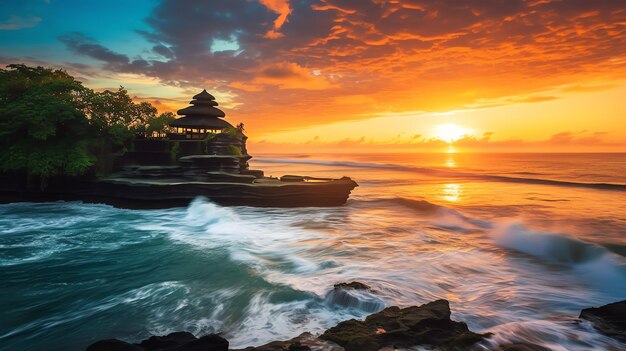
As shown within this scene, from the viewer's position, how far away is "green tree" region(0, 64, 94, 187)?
84.2 ft

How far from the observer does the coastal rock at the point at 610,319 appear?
22.8 feet

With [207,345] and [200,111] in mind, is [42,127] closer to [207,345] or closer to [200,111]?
[200,111]

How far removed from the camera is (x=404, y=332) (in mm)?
6422

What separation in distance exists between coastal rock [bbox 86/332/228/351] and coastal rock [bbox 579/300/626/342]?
26.4 feet

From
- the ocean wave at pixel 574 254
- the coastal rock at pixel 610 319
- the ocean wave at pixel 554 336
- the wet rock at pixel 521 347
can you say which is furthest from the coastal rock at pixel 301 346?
the ocean wave at pixel 574 254

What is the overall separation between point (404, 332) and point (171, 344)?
4.42 m

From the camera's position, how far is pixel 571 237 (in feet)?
57.6

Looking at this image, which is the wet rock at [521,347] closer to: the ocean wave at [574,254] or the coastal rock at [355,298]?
the coastal rock at [355,298]

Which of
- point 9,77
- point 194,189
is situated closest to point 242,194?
point 194,189

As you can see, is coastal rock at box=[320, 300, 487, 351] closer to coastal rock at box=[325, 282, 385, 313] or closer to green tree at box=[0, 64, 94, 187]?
coastal rock at box=[325, 282, 385, 313]

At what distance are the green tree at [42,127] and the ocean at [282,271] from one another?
157 inches

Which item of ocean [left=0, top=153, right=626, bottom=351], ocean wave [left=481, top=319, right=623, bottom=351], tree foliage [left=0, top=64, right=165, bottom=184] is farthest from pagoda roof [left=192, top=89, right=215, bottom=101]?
ocean wave [left=481, top=319, right=623, bottom=351]

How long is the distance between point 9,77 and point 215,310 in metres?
34.5

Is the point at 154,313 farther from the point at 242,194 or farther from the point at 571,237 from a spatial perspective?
the point at 571,237
